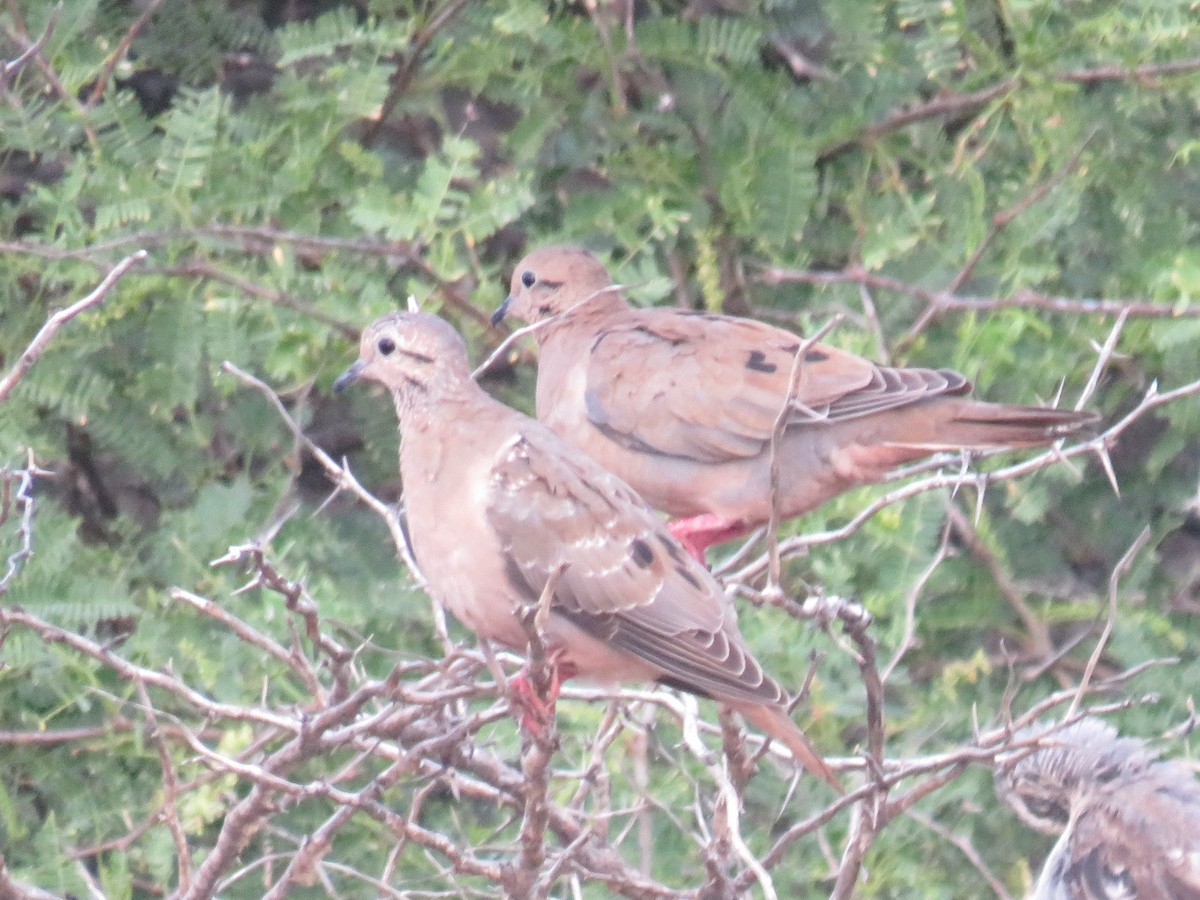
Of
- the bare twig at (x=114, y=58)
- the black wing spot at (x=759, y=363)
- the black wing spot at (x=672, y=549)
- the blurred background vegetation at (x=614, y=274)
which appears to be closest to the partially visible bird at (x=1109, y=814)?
the blurred background vegetation at (x=614, y=274)

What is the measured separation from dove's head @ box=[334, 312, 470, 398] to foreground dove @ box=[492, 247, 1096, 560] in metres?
0.34

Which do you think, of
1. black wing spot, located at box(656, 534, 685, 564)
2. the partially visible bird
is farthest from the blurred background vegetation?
black wing spot, located at box(656, 534, 685, 564)

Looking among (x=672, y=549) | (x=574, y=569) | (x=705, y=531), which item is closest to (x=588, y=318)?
(x=705, y=531)

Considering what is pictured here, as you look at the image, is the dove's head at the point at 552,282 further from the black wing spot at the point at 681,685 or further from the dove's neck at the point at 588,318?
the black wing spot at the point at 681,685

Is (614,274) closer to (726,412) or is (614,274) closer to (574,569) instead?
(726,412)

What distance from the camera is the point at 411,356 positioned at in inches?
141

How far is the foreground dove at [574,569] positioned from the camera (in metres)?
3.18

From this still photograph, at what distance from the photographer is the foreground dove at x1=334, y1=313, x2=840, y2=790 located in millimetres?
3182

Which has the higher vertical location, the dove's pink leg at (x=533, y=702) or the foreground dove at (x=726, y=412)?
the dove's pink leg at (x=533, y=702)

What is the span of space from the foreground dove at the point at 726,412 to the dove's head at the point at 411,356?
0.34 metres

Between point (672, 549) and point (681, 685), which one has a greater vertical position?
point (672, 549)

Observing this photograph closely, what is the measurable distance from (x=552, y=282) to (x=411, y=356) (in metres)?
0.98

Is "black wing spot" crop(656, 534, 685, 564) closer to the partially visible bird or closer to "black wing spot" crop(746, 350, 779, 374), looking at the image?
"black wing spot" crop(746, 350, 779, 374)

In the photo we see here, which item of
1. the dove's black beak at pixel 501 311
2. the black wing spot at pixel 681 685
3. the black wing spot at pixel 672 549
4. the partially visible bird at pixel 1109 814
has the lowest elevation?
the partially visible bird at pixel 1109 814
